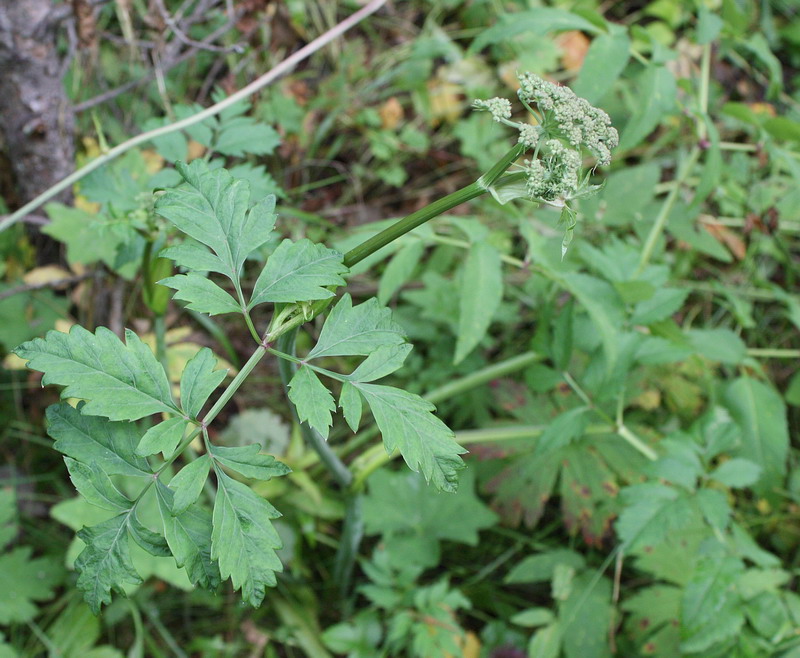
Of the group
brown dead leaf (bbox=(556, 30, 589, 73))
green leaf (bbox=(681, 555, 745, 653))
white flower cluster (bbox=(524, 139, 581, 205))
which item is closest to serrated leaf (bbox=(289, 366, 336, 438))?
white flower cluster (bbox=(524, 139, 581, 205))

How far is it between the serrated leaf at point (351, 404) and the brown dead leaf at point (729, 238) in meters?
2.35

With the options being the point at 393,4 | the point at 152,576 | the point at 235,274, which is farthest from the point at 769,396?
the point at 393,4

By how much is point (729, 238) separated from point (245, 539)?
2650 mm

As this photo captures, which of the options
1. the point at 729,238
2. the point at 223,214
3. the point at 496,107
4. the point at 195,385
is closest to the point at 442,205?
the point at 496,107

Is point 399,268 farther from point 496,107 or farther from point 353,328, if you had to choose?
point 496,107

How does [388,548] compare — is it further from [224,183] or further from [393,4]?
[393,4]

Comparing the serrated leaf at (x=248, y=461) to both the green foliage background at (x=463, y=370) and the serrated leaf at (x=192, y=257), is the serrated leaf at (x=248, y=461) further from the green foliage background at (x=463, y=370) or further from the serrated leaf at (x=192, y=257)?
the serrated leaf at (x=192, y=257)

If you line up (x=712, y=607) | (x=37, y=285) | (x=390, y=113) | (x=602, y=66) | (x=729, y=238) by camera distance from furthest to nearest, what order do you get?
(x=390, y=113) < (x=729, y=238) < (x=37, y=285) < (x=602, y=66) < (x=712, y=607)

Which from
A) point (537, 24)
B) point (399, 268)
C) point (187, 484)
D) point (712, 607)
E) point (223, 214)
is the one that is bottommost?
point (712, 607)

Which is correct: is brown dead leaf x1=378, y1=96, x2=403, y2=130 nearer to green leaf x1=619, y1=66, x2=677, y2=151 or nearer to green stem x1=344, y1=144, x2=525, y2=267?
green leaf x1=619, y1=66, x2=677, y2=151

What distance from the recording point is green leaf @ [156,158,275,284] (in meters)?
1.05

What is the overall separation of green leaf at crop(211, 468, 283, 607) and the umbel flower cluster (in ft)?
2.00

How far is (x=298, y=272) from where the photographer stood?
3.31ft

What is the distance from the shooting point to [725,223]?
2.71 m
